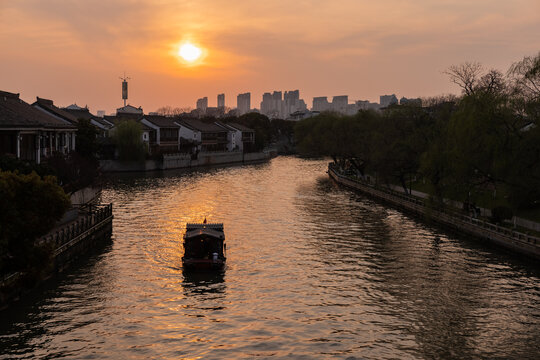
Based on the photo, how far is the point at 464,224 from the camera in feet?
174

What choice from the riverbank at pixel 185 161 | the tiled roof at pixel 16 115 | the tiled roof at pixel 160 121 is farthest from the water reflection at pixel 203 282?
the tiled roof at pixel 160 121

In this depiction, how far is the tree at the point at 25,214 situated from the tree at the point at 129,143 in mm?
88223

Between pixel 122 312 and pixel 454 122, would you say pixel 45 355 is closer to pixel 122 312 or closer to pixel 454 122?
pixel 122 312

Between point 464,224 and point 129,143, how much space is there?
8041 cm

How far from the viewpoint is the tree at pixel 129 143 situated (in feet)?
383

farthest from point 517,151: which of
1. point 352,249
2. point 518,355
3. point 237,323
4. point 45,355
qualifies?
point 45,355

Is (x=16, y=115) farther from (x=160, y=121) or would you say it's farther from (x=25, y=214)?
(x=160, y=121)

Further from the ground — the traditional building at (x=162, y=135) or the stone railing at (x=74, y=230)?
the traditional building at (x=162, y=135)

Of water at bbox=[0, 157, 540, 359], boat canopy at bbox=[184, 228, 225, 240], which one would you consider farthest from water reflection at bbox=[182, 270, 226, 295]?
boat canopy at bbox=[184, 228, 225, 240]

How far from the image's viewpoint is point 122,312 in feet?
104

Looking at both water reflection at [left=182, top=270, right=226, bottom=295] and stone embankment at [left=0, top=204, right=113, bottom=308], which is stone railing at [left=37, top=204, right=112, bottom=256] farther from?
water reflection at [left=182, top=270, right=226, bottom=295]

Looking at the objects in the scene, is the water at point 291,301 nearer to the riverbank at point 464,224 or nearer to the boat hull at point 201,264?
the boat hull at point 201,264

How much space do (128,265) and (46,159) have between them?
2987cm

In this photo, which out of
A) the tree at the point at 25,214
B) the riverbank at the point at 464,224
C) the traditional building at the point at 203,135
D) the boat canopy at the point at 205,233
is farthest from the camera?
the traditional building at the point at 203,135
